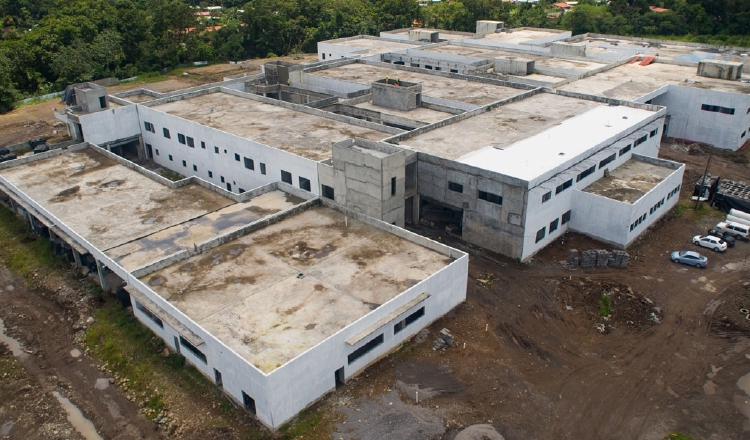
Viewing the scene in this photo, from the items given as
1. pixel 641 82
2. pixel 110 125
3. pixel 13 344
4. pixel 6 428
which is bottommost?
pixel 6 428

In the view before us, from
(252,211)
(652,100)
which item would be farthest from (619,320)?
(652,100)

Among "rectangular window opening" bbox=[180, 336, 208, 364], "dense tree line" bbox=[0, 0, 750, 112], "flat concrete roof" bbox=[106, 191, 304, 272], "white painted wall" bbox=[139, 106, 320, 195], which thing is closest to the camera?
"rectangular window opening" bbox=[180, 336, 208, 364]

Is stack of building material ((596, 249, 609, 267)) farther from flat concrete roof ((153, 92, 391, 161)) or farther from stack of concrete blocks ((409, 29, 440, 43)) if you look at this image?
stack of concrete blocks ((409, 29, 440, 43))

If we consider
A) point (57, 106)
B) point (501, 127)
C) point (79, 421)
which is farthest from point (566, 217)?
point (57, 106)

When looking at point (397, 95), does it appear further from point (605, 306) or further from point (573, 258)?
point (605, 306)

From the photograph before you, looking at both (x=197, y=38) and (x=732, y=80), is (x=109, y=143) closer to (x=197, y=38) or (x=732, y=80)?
(x=197, y=38)

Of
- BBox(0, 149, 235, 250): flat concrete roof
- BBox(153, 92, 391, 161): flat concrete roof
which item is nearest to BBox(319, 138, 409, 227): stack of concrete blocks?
BBox(153, 92, 391, 161): flat concrete roof

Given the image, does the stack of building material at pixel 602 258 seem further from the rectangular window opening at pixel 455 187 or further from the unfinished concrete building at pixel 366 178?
the rectangular window opening at pixel 455 187
